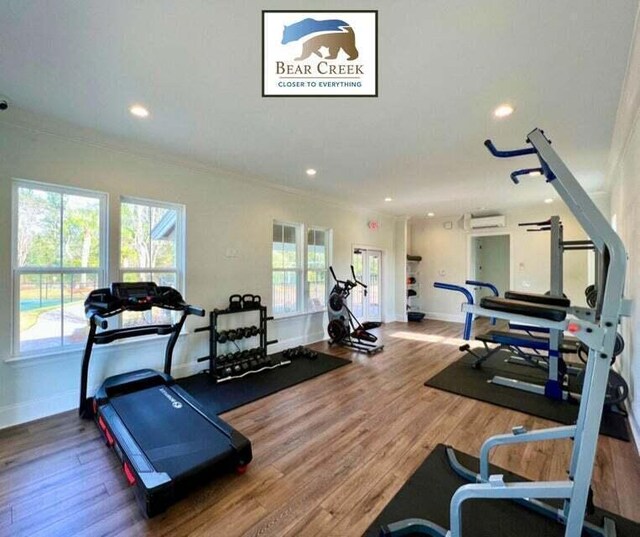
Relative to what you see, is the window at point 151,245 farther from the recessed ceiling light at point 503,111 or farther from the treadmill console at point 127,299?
the recessed ceiling light at point 503,111

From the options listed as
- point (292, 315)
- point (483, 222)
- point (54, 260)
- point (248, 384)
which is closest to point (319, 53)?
point (54, 260)

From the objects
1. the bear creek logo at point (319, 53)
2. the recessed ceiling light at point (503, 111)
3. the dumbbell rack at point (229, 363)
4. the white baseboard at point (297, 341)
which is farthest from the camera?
the white baseboard at point (297, 341)

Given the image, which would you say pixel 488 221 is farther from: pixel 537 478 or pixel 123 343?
pixel 123 343

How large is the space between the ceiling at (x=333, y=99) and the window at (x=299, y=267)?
1.69 metres

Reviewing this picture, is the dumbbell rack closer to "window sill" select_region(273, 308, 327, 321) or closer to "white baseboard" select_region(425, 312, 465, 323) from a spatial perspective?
"window sill" select_region(273, 308, 327, 321)

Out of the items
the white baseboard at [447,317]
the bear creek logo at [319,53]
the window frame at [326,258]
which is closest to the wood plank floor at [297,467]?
the window frame at [326,258]

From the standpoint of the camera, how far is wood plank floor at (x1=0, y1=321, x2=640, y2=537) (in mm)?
1709

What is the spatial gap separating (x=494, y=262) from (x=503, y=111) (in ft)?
24.2

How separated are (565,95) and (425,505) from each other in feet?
10.2

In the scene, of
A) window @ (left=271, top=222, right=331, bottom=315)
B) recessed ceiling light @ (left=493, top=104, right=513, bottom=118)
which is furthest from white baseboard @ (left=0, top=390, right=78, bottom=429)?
recessed ceiling light @ (left=493, top=104, right=513, bottom=118)

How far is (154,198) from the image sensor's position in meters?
3.64

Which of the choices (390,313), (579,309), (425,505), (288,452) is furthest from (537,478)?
(390,313)

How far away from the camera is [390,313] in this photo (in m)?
7.85

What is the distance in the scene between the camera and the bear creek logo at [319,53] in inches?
68.7
